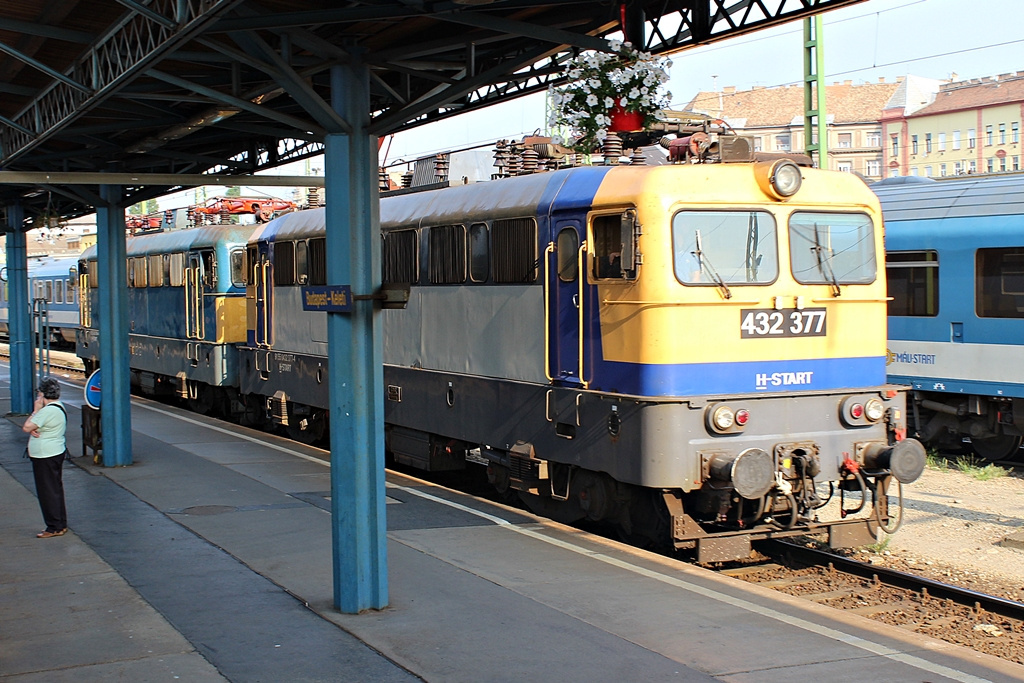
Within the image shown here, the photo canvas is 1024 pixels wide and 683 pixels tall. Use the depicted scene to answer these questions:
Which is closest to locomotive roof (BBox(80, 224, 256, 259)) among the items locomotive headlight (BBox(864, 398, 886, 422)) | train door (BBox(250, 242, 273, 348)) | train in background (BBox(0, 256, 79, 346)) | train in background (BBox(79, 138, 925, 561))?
train door (BBox(250, 242, 273, 348))

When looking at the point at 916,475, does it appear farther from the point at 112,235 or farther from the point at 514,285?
the point at 112,235

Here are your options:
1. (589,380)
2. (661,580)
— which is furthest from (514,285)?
(661,580)

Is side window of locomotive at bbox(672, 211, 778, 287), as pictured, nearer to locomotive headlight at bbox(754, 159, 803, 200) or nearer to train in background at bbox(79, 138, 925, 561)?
train in background at bbox(79, 138, 925, 561)

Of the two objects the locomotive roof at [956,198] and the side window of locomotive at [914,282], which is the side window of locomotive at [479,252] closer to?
the side window of locomotive at [914,282]

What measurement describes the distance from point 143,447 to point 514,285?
695 cm

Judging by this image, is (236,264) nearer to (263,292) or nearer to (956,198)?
(263,292)

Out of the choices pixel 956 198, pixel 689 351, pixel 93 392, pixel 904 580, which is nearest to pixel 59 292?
pixel 93 392

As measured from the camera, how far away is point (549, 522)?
10.3m

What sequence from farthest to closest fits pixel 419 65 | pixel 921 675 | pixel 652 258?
pixel 652 258, pixel 419 65, pixel 921 675

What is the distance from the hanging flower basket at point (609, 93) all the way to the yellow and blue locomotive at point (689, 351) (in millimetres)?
441

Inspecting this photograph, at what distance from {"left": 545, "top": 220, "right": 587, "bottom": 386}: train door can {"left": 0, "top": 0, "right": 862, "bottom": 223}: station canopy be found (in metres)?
1.35

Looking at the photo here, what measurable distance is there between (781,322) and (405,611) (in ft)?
13.4

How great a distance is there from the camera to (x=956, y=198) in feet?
48.9

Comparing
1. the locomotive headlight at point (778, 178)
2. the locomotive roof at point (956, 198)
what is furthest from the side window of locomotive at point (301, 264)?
the locomotive roof at point (956, 198)
